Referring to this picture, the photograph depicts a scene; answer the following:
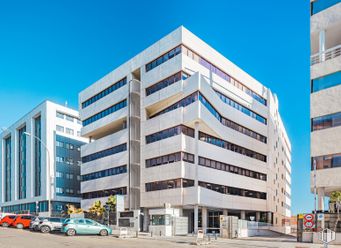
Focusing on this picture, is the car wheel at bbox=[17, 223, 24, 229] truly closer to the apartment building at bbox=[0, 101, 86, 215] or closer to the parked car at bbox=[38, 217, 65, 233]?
the parked car at bbox=[38, 217, 65, 233]

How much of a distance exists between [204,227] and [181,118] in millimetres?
13722

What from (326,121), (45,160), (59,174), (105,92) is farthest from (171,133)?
(59,174)

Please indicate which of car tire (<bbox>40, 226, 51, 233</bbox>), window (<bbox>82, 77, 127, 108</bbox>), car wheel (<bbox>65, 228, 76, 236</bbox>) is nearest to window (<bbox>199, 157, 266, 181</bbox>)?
window (<bbox>82, 77, 127, 108</bbox>)

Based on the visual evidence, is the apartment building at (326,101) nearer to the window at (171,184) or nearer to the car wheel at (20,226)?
Answer: the window at (171,184)

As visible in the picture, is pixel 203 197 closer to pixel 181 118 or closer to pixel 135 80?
pixel 181 118

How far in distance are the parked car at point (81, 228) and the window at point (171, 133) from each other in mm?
16160

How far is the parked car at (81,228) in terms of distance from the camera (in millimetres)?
33094

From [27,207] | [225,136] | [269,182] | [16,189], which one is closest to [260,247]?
[225,136]

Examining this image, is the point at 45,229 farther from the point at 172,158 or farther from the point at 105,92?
the point at 105,92

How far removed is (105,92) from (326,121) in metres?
36.3

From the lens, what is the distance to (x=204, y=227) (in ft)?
162

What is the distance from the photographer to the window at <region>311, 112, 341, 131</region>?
1372 inches

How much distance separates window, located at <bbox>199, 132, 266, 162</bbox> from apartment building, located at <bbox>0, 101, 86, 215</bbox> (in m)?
37.6

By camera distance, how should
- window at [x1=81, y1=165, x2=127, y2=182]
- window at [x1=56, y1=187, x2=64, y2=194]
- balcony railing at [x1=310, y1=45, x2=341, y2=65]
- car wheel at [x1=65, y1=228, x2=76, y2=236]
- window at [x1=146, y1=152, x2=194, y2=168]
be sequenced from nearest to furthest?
1. car wheel at [x1=65, y1=228, x2=76, y2=236]
2. balcony railing at [x1=310, y1=45, x2=341, y2=65]
3. window at [x1=146, y1=152, x2=194, y2=168]
4. window at [x1=81, y1=165, x2=127, y2=182]
5. window at [x1=56, y1=187, x2=64, y2=194]
